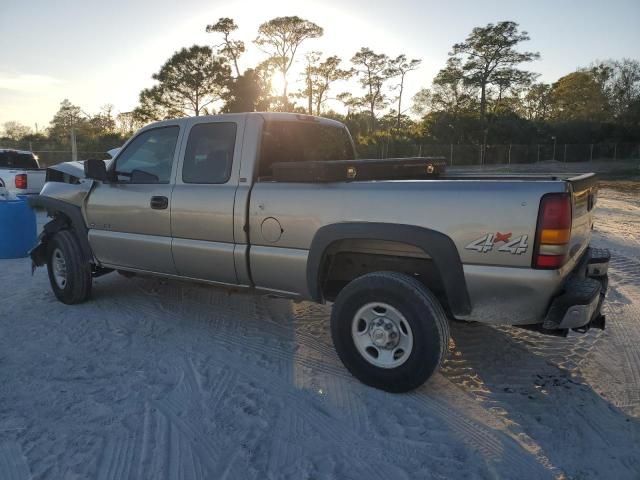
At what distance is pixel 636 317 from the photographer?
16.2 feet

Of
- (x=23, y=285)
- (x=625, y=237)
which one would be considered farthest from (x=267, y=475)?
(x=625, y=237)

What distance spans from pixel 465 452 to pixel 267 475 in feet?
3.63

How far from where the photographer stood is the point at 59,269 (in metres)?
5.47

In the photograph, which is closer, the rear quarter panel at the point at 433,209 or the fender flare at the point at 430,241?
the rear quarter panel at the point at 433,209

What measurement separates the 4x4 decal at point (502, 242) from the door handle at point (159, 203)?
269cm

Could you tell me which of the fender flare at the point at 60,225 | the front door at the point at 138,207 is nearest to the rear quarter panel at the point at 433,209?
the front door at the point at 138,207

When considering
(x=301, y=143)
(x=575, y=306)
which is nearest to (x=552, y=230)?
(x=575, y=306)

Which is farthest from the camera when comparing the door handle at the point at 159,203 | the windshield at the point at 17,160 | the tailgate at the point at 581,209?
the windshield at the point at 17,160

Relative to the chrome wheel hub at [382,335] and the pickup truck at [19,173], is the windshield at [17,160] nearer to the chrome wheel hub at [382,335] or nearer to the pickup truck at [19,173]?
the pickup truck at [19,173]

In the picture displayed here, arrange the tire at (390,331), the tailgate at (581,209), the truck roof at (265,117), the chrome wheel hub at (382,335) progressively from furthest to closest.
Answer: the truck roof at (265,117) → the chrome wheel hub at (382,335) → the tire at (390,331) → the tailgate at (581,209)

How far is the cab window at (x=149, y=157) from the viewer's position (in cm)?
455

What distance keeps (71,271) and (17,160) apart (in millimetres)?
7366

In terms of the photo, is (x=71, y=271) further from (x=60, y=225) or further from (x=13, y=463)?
(x=13, y=463)

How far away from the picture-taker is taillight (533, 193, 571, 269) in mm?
2787
